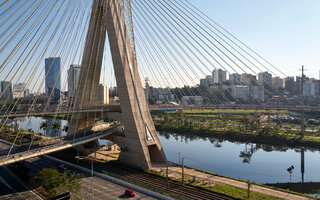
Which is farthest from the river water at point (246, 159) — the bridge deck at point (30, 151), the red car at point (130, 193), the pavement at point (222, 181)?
the red car at point (130, 193)

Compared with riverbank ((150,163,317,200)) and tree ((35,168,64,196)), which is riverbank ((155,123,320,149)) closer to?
riverbank ((150,163,317,200))

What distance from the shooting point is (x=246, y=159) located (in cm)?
2639

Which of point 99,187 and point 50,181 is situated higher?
point 50,181

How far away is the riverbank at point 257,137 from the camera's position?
3100 cm

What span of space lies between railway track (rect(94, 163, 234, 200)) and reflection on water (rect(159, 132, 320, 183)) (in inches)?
311

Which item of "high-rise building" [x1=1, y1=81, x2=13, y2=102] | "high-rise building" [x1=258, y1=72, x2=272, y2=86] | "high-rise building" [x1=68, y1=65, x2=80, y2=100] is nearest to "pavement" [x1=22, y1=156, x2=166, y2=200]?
"high-rise building" [x1=1, y1=81, x2=13, y2=102]

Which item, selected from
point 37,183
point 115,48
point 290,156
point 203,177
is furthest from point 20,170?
point 290,156

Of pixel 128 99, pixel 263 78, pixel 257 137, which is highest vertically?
pixel 263 78

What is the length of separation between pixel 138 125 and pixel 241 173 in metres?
10.9

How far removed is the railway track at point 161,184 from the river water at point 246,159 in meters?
6.65

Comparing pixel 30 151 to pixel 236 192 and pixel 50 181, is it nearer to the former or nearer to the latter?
pixel 50 181

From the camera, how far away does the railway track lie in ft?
43.7

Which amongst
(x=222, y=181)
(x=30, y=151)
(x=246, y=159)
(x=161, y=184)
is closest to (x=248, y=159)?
(x=246, y=159)

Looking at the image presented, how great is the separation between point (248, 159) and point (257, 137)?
9.33 meters
